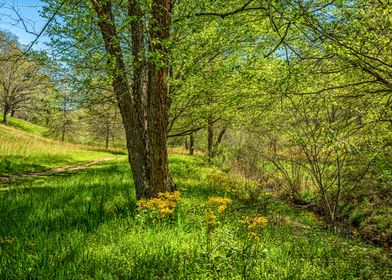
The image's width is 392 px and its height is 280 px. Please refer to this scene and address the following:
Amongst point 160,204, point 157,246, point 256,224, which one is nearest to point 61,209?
point 160,204

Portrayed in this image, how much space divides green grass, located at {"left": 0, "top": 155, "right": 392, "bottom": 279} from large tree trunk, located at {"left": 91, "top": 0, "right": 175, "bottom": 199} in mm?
711

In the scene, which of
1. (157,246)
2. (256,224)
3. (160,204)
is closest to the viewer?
(157,246)

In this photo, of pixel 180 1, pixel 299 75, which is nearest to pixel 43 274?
pixel 299 75

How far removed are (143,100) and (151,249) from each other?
3.15 metres

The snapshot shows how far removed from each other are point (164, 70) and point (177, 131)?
23.5 ft

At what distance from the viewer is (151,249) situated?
3.51m

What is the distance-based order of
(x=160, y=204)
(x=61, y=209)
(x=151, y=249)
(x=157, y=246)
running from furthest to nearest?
1. (x=61, y=209)
2. (x=160, y=204)
3. (x=157, y=246)
4. (x=151, y=249)

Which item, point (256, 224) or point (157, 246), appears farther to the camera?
point (256, 224)

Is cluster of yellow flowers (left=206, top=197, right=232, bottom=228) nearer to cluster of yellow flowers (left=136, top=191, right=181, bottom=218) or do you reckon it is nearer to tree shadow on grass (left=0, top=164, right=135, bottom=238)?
cluster of yellow flowers (left=136, top=191, right=181, bottom=218)

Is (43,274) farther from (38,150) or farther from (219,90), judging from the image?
(38,150)

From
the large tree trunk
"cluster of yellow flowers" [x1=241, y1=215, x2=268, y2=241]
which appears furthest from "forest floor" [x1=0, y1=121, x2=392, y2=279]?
the large tree trunk

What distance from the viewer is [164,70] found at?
5090 millimetres

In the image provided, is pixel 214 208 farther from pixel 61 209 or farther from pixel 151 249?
pixel 61 209

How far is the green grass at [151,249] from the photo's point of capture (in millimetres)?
3055
